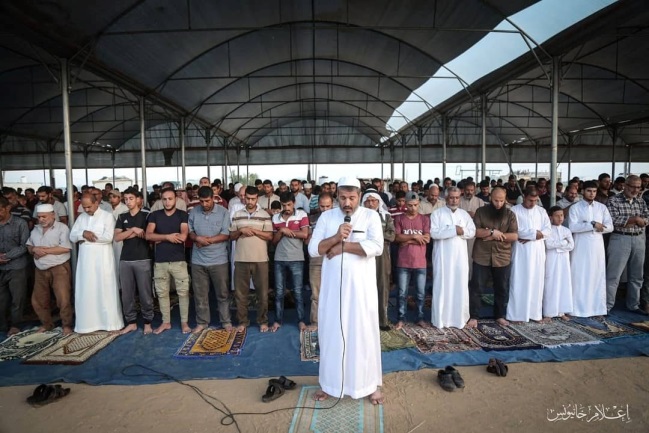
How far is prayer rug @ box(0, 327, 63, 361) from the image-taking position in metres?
4.48

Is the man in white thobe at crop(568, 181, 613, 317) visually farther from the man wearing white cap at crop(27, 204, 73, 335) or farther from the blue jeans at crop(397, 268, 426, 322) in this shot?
the man wearing white cap at crop(27, 204, 73, 335)

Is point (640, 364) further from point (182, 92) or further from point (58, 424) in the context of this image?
point (182, 92)

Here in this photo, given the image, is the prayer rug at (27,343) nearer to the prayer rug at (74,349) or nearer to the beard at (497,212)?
the prayer rug at (74,349)

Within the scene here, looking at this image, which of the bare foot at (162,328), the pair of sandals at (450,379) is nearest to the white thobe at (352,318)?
the pair of sandals at (450,379)

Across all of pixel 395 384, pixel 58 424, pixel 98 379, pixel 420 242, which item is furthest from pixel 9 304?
pixel 420 242

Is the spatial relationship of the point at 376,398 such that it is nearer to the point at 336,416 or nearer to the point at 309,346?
the point at 336,416

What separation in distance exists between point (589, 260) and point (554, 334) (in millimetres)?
1306

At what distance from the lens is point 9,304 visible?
5230mm

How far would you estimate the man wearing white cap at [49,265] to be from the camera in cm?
493

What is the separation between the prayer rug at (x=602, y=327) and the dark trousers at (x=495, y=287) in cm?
97

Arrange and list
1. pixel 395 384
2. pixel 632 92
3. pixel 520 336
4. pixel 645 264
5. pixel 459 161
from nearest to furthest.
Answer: pixel 395 384 < pixel 520 336 < pixel 645 264 < pixel 632 92 < pixel 459 161

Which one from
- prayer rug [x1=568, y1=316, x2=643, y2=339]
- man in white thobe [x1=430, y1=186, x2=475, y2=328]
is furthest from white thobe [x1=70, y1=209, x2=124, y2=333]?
prayer rug [x1=568, y1=316, x2=643, y2=339]

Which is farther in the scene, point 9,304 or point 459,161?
point 459,161

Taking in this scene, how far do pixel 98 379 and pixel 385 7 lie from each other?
8.28 m
